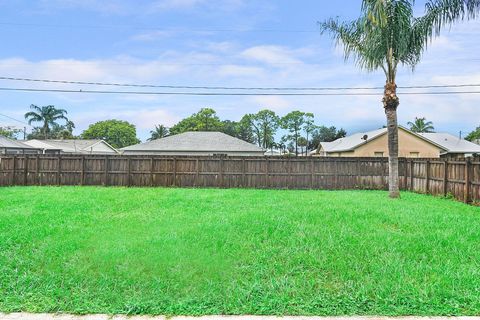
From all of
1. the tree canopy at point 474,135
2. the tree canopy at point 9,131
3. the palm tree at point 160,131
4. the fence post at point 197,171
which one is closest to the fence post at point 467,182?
the fence post at point 197,171

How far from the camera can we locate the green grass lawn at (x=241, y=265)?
3402mm

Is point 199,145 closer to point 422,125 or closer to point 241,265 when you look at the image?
point 241,265

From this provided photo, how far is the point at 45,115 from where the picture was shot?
47.8 metres

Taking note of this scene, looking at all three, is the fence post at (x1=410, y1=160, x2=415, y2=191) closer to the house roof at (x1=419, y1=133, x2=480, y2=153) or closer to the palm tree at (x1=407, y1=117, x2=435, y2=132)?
the house roof at (x1=419, y1=133, x2=480, y2=153)

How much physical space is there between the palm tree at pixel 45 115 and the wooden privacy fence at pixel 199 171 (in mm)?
35625

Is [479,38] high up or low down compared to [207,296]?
up

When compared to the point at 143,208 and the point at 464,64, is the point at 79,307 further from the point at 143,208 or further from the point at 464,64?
the point at 464,64

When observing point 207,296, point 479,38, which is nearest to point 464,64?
point 479,38

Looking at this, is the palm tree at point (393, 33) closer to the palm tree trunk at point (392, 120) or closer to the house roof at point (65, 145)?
the palm tree trunk at point (392, 120)

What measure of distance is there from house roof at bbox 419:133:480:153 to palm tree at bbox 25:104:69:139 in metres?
45.2

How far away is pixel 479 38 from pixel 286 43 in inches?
341

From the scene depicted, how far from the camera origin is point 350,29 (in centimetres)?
1344

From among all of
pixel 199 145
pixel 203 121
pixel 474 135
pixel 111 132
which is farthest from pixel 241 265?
pixel 111 132

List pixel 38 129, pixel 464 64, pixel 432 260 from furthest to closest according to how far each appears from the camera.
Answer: pixel 38 129 < pixel 464 64 < pixel 432 260
